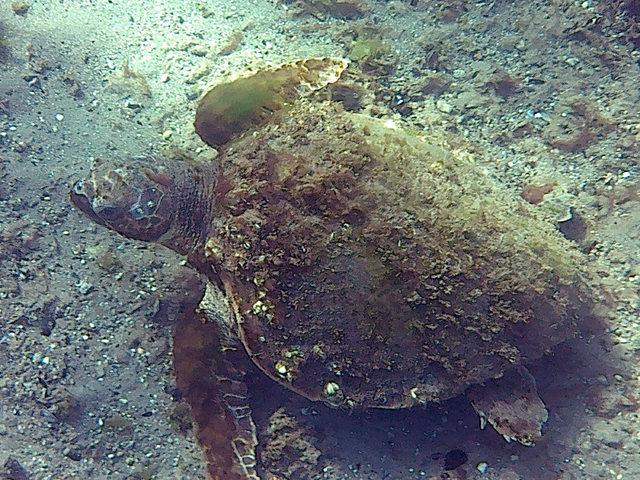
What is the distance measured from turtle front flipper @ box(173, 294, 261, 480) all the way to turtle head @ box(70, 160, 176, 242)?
1.83 feet

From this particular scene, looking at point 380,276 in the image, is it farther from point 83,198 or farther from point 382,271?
point 83,198

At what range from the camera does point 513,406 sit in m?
2.18

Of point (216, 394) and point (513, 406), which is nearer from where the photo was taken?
point (513, 406)

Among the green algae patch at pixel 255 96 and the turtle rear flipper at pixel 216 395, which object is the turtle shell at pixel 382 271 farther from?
the green algae patch at pixel 255 96

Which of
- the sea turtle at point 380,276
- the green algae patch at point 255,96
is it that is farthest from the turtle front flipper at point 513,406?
the green algae patch at point 255,96

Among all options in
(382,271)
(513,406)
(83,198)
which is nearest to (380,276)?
(382,271)

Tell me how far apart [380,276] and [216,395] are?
108cm

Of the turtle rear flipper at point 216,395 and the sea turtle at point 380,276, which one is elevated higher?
the sea turtle at point 380,276

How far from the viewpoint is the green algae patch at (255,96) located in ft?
9.62

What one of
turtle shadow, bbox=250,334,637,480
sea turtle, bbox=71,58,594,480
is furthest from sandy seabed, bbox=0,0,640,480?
sea turtle, bbox=71,58,594,480

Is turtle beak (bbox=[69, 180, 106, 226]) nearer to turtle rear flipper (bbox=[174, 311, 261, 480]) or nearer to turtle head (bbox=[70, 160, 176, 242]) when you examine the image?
turtle head (bbox=[70, 160, 176, 242])

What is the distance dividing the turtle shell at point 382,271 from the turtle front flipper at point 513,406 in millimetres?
102

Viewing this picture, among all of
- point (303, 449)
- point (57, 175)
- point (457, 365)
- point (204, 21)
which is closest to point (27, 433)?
point (303, 449)

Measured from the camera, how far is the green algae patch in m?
2.93
